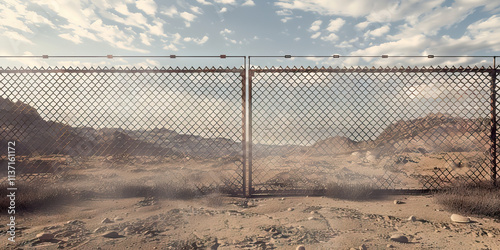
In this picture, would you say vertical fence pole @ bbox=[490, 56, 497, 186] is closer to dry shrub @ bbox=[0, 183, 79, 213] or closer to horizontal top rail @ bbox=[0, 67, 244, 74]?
horizontal top rail @ bbox=[0, 67, 244, 74]

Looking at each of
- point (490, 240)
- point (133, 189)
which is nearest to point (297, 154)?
point (133, 189)

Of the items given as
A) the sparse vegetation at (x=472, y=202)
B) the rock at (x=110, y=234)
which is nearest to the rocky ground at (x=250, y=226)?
the rock at (x=110, y=234)

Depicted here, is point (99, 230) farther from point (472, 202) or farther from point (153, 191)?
point (472, 202)

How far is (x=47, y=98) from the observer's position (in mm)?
5008

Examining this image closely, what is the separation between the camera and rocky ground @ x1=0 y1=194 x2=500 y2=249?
8.86 feet

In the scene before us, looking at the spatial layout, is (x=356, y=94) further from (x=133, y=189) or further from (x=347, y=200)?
(x=133, y=189)

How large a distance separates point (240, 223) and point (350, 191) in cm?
217

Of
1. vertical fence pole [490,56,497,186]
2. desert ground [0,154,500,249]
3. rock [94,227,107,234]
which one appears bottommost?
desert ground [0,154,500,249]

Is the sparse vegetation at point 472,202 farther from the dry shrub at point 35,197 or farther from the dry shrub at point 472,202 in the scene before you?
the dry shrub at point 35,197

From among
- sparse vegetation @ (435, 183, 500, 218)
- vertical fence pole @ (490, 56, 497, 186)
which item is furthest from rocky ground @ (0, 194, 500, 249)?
vertical fence pole @ (490, 56, 497, 186)

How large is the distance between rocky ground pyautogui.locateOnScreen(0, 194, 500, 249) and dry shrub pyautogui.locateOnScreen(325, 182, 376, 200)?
198 millimetres

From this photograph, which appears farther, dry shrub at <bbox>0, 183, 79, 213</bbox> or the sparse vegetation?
dry shrub at <bbox>0, 183, 79, 213</bbox>

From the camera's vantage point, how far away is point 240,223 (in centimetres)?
326

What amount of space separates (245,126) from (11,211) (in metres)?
3.43
